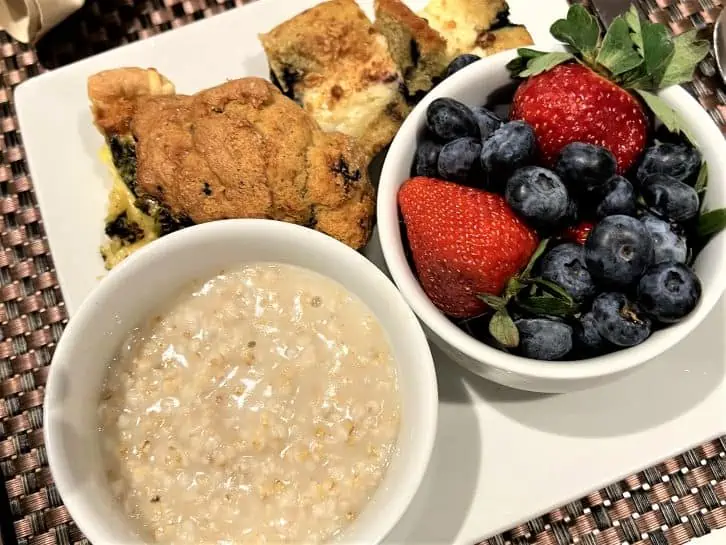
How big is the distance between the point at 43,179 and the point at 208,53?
36cm

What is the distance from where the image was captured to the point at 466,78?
1064 millimetres

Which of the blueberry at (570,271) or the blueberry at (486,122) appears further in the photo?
the blueberry at (486,122)

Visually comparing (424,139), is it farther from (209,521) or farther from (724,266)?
(209,521)

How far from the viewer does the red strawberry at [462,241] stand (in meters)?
0.94

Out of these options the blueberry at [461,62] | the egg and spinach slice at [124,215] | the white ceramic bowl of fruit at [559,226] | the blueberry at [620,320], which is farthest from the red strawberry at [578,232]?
the egg and spinach slice at [124,215]

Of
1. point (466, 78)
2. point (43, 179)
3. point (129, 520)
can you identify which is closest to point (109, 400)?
point (129, 520)

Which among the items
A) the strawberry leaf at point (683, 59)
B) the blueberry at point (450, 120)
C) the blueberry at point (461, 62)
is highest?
the blueberry at point (461, 62)

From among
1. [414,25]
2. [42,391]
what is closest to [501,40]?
[414,25]

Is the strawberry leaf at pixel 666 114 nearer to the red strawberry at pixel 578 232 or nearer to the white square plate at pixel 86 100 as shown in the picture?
the red strawberry at pixel 578 232

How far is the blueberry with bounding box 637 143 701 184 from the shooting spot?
3.21ft

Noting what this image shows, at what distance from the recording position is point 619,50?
100cm

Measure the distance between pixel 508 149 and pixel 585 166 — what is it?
0.10m

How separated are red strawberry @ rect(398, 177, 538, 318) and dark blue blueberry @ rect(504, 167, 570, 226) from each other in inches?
1.2

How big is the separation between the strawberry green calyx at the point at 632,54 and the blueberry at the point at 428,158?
6.5 inches
